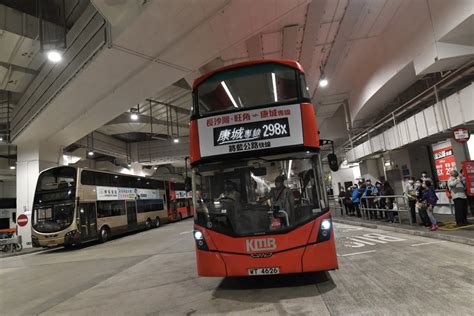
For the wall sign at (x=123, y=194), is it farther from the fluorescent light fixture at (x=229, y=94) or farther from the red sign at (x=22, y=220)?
the fluorescent light fixture at (x=229, y=94)

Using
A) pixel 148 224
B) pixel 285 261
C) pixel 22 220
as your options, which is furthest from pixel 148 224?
pixel 285 261

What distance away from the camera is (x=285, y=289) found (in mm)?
4844

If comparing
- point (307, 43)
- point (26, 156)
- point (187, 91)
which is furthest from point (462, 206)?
point (26, 156)

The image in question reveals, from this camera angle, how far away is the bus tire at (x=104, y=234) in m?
15.5

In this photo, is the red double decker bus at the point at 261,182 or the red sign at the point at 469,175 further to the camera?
the red sign at the point at 469,175

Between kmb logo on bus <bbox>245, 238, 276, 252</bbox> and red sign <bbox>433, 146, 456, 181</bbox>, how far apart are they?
11.7 meters

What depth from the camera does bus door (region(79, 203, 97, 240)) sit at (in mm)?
14055

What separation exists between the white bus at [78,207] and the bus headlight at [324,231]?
12.2 meters

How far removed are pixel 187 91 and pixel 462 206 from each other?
40.7 feet

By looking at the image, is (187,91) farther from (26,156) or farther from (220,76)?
(220,76)

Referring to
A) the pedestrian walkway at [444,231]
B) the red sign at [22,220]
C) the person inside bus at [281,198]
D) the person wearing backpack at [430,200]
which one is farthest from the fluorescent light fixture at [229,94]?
the red sign at [22,220]

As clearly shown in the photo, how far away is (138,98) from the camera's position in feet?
36.4

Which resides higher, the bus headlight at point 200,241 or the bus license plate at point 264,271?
the bus headlight at point 200,241

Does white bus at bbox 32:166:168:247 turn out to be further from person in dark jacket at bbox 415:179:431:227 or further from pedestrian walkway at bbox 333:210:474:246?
person in dark jacket at bbox 415:179:431:227
